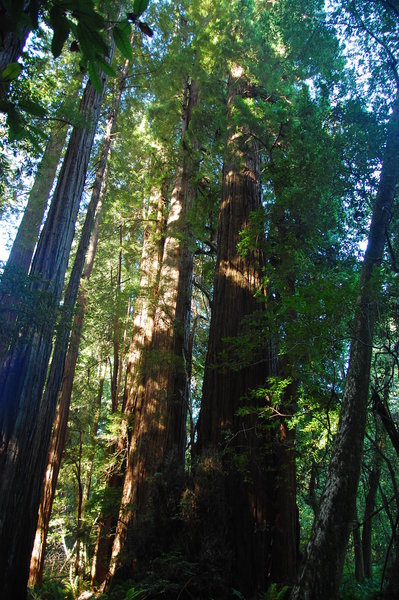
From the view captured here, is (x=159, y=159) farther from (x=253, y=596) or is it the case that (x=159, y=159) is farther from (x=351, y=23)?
(x=253, y=596)

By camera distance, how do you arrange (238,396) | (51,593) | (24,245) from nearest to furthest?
1. (238,396)
2. (51,593)
3. (24,245)

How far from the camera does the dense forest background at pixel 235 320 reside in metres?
3.08

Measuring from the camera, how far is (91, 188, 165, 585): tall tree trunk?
288 inches

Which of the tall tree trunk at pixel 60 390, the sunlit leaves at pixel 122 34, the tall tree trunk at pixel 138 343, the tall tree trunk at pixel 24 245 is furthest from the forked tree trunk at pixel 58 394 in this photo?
the sunlit leaves at pixel 122 34

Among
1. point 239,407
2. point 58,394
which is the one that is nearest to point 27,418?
point 58,394

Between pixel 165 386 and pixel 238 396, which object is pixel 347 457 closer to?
pixel 238 396

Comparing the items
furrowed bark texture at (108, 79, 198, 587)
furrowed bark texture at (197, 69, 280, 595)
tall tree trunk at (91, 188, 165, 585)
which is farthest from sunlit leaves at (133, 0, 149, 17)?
tall tree trunk at (91, 188, 165, 585)

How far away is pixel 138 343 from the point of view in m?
10.0

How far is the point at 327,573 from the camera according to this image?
2.68 m

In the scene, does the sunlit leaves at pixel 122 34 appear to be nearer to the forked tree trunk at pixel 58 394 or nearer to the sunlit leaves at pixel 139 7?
the sunlit leaves at pixel 139 7

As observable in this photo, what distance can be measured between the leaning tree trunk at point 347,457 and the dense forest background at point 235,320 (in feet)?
0.05

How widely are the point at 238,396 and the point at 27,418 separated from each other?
265cm

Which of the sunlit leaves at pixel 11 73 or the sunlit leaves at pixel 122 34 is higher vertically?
the sunlit leaves at pixel 122 34

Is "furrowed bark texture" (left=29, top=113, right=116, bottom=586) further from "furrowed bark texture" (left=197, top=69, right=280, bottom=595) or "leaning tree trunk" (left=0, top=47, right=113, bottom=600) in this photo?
"furrowed bark texture" (left=197, top=69, right=280, bottom=595)
